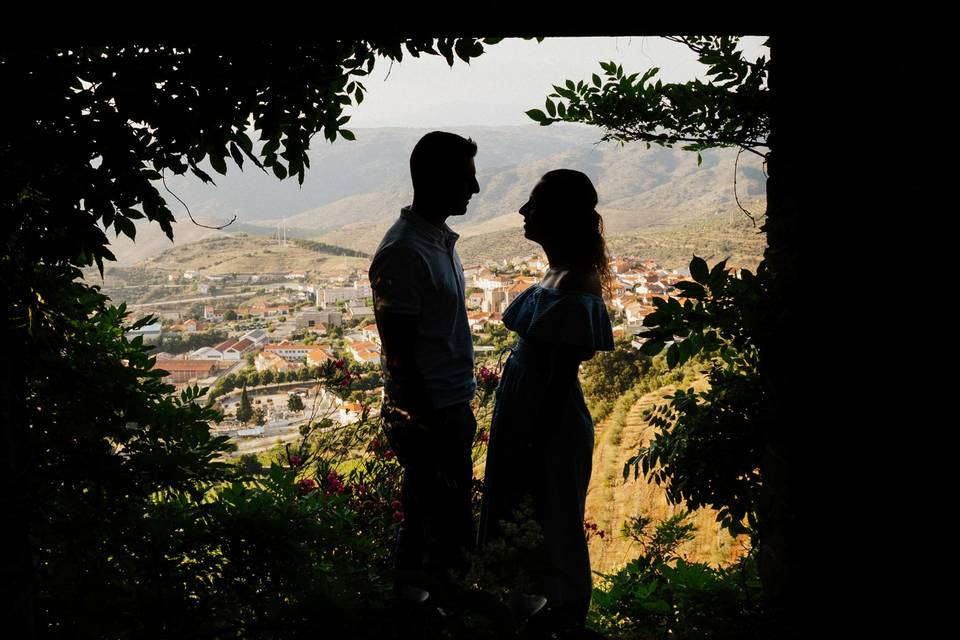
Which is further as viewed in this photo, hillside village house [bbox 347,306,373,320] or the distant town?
hillside village house [bbox 347,306,373,320]

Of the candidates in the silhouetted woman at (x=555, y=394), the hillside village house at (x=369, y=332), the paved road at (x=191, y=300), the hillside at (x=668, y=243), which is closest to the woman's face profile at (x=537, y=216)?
the silhouetted woman at (x=555, y=394)

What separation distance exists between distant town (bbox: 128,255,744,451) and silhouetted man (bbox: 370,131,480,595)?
426 mm

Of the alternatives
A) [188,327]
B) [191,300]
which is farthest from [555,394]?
[191,300]

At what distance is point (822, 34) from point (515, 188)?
4.11 m

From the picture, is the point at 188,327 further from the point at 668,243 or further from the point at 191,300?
the point at 668,243

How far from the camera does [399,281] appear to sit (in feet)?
5.89

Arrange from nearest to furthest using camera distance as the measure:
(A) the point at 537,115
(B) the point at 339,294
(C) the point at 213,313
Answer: (A) the point at 537,115 < (B) the point at 339,294 < (C) the point at 213,313

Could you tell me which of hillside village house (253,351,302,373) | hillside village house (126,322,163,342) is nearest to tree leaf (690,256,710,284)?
hillside village house (126,322,163,342)

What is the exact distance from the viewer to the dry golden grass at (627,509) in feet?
11.8

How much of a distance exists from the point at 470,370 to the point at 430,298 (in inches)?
10.6

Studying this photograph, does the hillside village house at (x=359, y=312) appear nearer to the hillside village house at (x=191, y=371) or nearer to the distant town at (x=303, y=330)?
the distant town at (x=303, y=330)

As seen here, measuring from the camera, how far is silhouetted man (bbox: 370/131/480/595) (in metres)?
1.80

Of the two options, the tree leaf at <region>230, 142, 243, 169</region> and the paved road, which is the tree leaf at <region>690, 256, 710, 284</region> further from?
the paved road

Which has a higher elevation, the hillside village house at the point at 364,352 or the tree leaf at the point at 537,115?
the tree leaf at the point at 537,115
